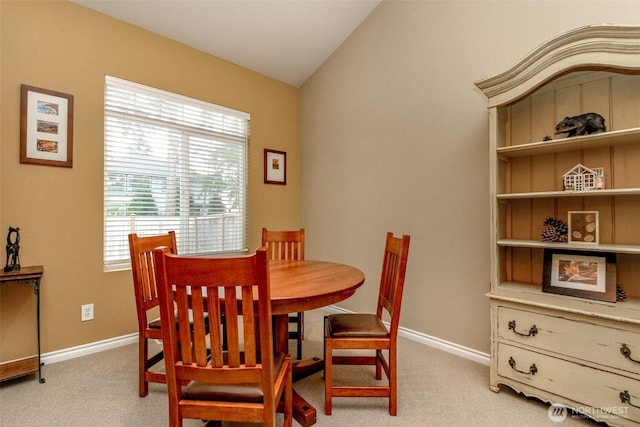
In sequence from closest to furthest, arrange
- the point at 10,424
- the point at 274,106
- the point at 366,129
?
the point at 10,424 < the point at 366,129 < the point at 274,106

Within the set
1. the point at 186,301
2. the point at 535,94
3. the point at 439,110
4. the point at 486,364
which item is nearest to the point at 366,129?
the point at 439,110

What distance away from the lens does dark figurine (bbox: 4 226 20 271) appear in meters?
2.07

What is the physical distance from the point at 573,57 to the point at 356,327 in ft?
6.21

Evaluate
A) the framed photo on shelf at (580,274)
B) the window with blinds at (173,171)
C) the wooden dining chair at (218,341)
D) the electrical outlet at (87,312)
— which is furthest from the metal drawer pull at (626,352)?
the electrical outlet at (87,312)

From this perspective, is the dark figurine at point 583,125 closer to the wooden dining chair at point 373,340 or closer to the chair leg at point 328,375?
the wooden dining chair at point 373,340

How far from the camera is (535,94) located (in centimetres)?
211

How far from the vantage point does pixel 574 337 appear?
168cm

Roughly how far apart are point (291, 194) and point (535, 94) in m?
2.68

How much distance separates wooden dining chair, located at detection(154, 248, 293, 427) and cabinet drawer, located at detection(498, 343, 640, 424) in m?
1.52

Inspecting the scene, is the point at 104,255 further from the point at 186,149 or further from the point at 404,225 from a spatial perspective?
the point at 404,225

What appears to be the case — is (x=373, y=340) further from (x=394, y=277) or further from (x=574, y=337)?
(x=574, y=337)

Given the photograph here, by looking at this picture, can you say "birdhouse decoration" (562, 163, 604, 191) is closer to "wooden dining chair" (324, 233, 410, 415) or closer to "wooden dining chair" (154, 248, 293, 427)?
"wooden dining chair" (324, 233, 410, 415)

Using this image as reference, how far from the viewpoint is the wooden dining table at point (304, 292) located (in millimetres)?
1418

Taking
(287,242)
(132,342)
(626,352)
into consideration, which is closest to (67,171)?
(132,342)
